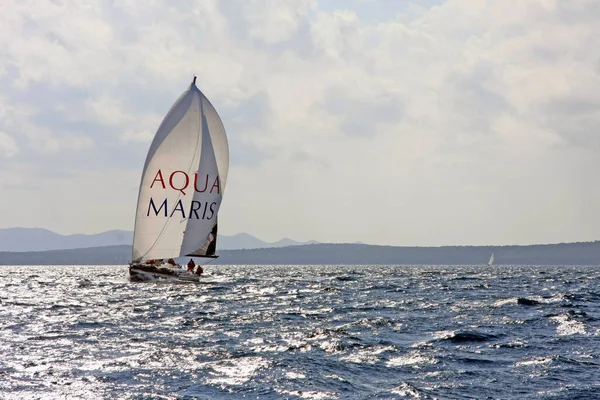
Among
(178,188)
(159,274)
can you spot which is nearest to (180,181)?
(178,188)

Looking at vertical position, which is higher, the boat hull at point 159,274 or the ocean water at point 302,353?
the boat hull at point 159,274

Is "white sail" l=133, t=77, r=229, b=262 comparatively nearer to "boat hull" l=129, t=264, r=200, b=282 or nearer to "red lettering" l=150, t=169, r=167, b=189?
"red lettering" l=150, t=169, r=167, b=189

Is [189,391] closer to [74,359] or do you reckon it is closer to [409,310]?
[74,359]

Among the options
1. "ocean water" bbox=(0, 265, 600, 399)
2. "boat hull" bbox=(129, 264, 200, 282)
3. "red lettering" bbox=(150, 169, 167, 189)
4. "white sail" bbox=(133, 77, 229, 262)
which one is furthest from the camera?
"white sail" bbox=(133, 77, 229, 262)

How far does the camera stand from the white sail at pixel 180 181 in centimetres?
5622

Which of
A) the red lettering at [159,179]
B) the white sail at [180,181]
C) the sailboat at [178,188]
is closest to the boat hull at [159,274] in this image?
the sailboat at [178,188]

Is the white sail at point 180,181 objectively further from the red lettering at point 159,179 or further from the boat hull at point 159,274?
the boat hull at point 159,274

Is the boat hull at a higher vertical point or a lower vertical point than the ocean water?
higher

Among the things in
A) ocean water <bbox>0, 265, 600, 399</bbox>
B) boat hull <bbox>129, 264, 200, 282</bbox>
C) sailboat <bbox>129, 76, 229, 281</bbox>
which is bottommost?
ocean water <bbox>0, 265, 600, 399</bbox>

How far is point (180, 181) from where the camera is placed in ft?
186

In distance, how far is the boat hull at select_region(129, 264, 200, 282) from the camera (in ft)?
180

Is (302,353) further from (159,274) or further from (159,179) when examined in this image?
(159,179)

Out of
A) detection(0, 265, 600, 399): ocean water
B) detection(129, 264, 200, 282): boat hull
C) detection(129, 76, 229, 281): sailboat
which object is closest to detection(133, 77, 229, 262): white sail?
detection(129, 76, 229, 281): sailboat

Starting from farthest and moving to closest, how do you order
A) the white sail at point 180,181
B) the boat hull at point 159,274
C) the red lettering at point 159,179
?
the white sail at point 180,181, the red lettering at point 159,179, the boat hull at point 159,274
